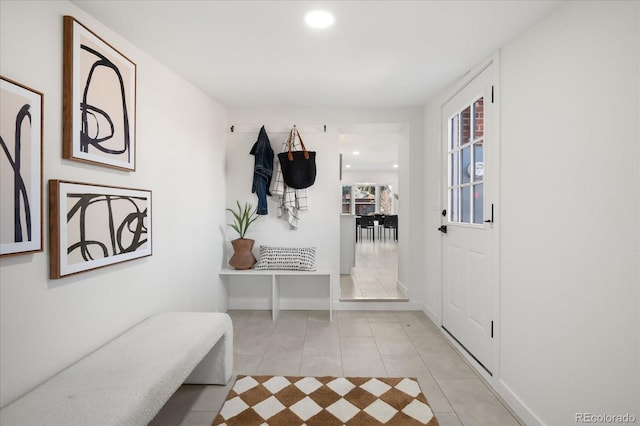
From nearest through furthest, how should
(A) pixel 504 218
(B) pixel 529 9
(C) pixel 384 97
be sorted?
1. (B) pixel 529 9
2. (A) pixel 504 218
3. (C) pixel 384 97

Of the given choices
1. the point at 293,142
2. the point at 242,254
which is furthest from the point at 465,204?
the point at 242,254

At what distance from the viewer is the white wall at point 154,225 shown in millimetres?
1384

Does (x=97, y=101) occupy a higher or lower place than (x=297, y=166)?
higher

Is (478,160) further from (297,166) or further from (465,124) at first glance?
(297,166)

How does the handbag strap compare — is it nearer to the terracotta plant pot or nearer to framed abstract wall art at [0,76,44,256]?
the terracotta plant pot

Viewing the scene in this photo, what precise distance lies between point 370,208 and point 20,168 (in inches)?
448

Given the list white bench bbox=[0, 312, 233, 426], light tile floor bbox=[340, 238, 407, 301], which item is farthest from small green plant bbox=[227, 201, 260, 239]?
white bench bbox=[0, 312, 233, 426]

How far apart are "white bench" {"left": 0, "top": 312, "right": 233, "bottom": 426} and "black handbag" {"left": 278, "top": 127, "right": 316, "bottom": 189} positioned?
1785mm

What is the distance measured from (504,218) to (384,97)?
1780mm

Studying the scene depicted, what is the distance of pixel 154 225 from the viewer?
236 cm

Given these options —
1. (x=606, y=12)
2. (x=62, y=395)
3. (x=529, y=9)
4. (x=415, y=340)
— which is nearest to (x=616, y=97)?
(x=606, y=12)

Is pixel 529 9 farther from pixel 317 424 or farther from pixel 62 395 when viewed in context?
pixel 62 395

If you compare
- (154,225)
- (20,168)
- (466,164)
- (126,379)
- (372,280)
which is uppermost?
(466,164)

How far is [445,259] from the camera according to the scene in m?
3.16
